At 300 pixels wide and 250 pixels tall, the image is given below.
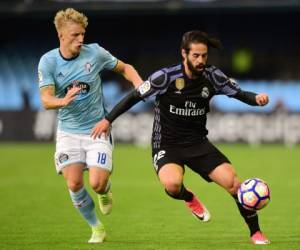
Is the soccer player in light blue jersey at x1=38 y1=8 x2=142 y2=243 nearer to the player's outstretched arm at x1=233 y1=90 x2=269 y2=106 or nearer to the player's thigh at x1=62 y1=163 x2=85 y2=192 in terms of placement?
the player's thigh at x1=62 y1=163 x2=85 y2=192

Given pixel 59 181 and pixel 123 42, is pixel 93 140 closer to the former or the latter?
pixel 59 181

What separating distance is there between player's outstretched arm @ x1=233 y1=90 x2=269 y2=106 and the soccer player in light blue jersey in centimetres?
122

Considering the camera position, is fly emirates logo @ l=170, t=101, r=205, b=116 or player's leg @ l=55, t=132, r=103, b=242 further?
player's leg @ l=55, t=132, r=103, b=242

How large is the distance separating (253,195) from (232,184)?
0.89ft

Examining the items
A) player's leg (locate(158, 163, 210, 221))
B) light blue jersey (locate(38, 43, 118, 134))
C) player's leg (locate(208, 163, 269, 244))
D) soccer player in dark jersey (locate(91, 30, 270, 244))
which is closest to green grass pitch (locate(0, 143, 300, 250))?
player's leg (locate(208, 163, 269, 244))

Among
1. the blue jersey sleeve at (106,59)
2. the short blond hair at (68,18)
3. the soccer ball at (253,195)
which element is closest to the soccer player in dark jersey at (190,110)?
the soccer ball at (253,195)

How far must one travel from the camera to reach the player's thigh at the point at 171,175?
9.03 m

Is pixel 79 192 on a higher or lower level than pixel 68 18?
lower

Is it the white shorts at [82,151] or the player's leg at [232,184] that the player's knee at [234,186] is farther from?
the white shorts at [82,151]

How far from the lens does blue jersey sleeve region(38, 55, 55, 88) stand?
29.5 ft

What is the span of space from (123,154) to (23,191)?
942 centimetres

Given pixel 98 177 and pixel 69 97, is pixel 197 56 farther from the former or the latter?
pixel 98 177

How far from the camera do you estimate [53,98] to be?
8805mm

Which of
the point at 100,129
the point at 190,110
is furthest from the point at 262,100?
the point at 100,129
